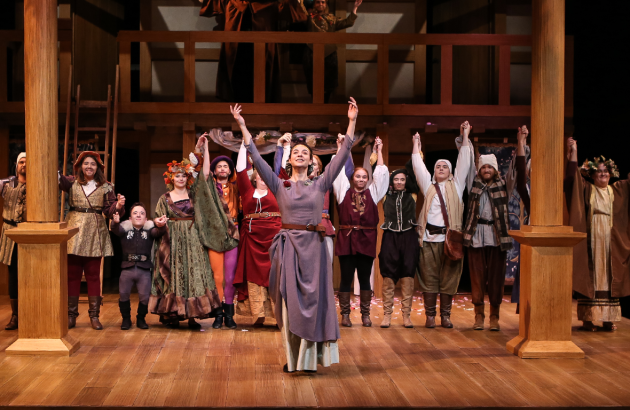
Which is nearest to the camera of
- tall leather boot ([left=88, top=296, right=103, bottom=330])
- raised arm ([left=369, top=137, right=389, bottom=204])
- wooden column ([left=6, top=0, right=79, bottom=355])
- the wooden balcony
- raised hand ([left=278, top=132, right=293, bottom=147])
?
wooden column ([left=6, top=0, right=79, bottom=355])

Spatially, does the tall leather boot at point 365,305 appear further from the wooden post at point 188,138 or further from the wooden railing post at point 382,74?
the wooden post at point 188,138

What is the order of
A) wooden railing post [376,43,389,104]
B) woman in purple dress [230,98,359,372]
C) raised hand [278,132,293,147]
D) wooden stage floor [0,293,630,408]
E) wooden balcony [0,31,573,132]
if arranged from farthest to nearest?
wooden railing post [376,43,389,104] → wooden balcony [0,31,573,132] → raised hand [278,132,293,147] → woman in purple dress [230,98,359,372] → wooden stage floor [0,293,630,408]

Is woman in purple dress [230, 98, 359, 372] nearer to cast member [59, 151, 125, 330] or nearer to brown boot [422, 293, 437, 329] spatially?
brown boot [422, 293, 437, 329]

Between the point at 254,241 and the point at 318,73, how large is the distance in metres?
2.63

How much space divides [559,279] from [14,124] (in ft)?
19.7

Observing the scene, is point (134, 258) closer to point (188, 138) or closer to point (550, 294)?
point (188, 138)

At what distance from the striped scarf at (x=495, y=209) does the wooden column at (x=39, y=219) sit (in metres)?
3.19

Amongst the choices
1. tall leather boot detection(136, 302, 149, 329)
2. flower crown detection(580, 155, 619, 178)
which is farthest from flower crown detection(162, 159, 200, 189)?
flower crown detection(580, 155, 619, 178)

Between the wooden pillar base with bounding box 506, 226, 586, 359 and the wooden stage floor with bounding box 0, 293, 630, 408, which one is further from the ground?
the wooden pillar base with bounding box 506, 226, 586, 359

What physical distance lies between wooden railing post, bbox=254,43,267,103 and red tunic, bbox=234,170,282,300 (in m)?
2.01

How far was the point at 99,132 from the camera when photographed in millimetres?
7859

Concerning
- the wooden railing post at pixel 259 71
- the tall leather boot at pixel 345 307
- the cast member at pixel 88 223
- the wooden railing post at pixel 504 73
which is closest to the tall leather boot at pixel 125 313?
the cast member at pixel 88 223

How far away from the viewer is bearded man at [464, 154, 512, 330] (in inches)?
225

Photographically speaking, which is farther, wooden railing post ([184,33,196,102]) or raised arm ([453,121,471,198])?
wooden railing post ([184,33,196,102])
